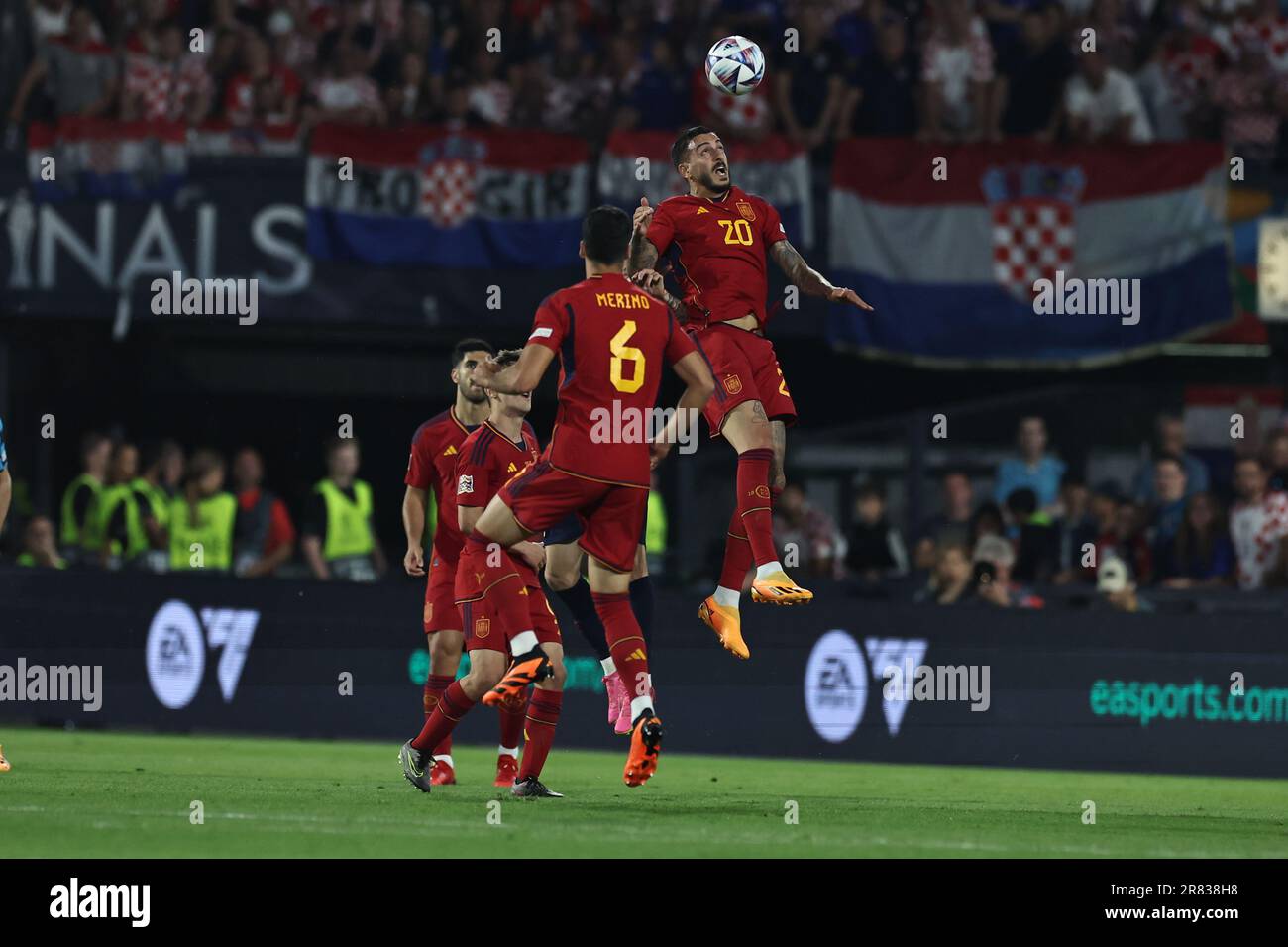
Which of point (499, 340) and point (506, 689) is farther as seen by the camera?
point (499, 340)

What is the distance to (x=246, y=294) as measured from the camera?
1866cm

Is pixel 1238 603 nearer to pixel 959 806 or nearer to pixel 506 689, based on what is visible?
pixel 959 806

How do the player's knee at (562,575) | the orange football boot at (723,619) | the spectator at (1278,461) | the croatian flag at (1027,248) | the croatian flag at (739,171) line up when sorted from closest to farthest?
the player's knee at (562,575) → the orange football boot at (723,619) → the spectator at (1278,461) → the croatian flag at (739,171) → the croatian flag at (1027,248)

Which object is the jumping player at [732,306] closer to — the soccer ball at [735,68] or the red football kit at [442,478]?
the soccer ball at [735,68]

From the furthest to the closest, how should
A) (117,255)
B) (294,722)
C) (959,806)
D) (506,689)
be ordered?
(117,255) < (294,722) < (959,806) < (506,689)

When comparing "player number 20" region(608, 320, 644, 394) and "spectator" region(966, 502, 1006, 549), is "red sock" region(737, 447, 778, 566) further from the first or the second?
"spectator" region(966, 502, 1006, 549)

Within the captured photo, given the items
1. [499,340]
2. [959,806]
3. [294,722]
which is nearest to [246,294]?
[499,340]

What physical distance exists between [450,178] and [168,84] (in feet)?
8.92

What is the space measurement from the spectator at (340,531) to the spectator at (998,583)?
16.0ft

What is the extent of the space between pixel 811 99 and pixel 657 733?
1123cm

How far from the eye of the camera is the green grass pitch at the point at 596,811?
8047 mm

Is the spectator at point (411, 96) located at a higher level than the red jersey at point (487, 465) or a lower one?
higher

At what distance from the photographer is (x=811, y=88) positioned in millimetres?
19484

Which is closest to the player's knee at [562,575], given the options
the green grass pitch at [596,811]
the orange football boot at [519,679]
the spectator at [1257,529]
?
the orange football boot at [519,679]
